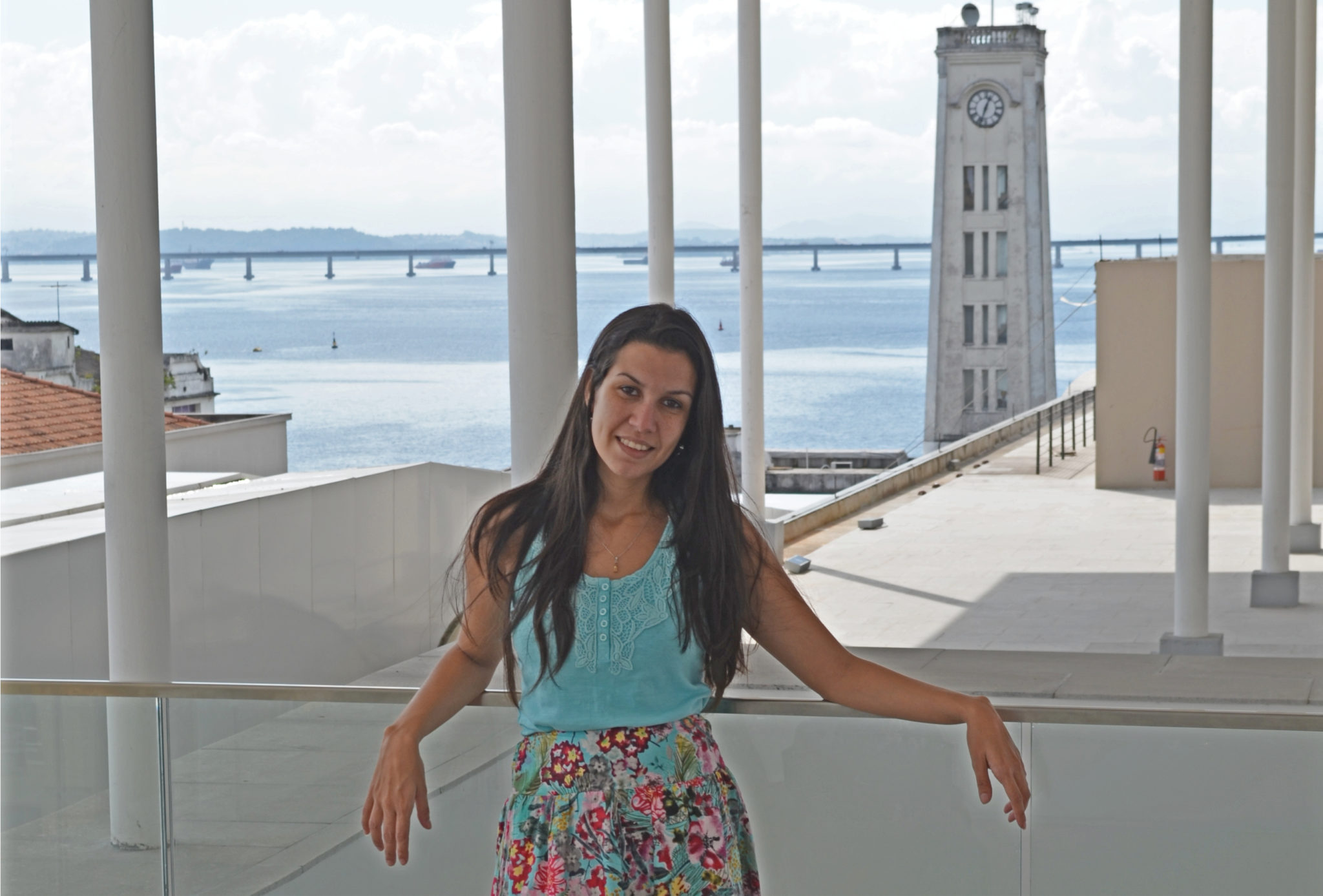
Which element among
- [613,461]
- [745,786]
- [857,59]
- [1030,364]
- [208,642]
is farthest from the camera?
[857,59]

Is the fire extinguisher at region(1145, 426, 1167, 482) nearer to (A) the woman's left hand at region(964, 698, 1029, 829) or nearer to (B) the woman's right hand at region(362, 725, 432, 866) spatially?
(A) the woman's left hand at region(964, 698, 1029, 829)

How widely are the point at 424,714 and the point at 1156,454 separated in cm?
1660

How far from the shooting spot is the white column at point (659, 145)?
11.8 metres

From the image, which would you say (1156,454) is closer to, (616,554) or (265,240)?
(616,554)

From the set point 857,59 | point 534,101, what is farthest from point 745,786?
point 857,59

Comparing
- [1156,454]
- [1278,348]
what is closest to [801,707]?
[1278,348]

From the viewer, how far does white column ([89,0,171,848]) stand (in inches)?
224

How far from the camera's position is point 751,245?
45.7 ft

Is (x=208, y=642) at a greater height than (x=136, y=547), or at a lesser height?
lesser

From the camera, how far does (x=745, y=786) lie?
3078 mm

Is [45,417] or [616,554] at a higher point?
[616,554]

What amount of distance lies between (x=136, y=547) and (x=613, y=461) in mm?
4062

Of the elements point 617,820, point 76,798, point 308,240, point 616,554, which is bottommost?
point 76,798

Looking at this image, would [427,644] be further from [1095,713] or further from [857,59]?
[857,59]
